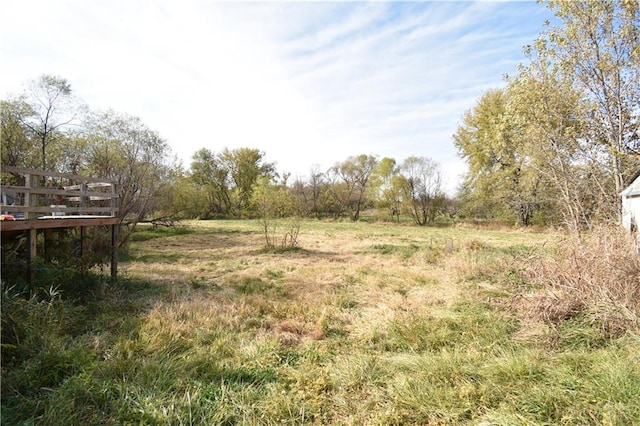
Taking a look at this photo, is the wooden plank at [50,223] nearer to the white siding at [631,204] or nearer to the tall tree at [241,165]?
the white siding at [631,204]

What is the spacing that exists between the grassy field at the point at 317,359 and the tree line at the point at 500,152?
2.54m

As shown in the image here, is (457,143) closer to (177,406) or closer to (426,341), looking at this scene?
(426,341)

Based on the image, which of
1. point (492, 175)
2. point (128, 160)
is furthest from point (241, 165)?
point (492, 175)

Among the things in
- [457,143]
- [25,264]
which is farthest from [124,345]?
[457,143]

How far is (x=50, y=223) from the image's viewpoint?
6.21 m

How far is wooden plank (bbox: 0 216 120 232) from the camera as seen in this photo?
538cm

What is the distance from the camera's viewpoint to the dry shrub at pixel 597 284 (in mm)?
4211

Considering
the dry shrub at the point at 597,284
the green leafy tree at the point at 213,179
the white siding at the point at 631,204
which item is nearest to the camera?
the dry shrub at the point at 597,284

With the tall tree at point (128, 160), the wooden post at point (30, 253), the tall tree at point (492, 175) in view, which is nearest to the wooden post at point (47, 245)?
the wooden post at point (30, 253)

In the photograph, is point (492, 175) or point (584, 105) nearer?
point (584, 105)

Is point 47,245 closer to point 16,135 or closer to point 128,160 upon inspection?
point 128,160

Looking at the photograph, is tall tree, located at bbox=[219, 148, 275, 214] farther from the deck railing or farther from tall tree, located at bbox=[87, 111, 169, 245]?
the deck railing

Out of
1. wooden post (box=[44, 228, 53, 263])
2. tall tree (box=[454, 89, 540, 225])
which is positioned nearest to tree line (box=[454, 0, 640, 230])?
wooden post (box=[44, 228, 53, 263])

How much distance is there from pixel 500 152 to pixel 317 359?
8.84 meters
